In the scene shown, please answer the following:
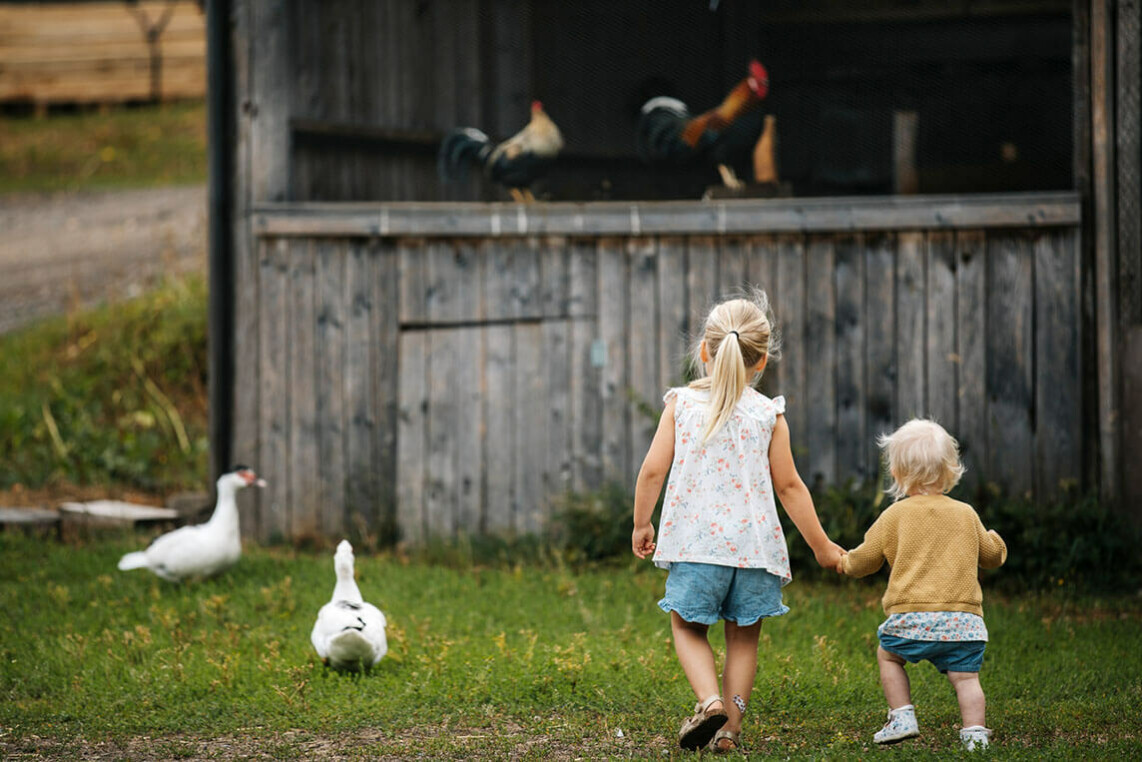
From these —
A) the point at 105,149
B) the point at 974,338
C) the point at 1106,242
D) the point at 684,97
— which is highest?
the point at 105,149

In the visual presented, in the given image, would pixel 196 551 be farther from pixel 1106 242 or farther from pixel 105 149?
pixel 105 149

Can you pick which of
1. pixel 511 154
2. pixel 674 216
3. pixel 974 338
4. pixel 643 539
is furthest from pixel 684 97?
pixel 643 539

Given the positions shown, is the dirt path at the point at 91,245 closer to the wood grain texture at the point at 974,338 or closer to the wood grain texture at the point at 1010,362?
the wood grain texture at the point at 974,338

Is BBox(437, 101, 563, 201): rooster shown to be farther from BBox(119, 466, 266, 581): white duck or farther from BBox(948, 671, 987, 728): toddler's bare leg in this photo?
BBox(948, 671, 987, 728): toddler's bare leg

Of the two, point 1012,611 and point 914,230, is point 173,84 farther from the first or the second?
point 1012,611

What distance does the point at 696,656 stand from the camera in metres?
3.70

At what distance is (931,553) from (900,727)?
1.79 ft

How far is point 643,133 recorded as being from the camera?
670 centimetres

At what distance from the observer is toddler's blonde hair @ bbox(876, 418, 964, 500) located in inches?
143

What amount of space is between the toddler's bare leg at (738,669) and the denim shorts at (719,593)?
0.22 ft

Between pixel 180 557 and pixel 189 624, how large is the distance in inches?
22.8

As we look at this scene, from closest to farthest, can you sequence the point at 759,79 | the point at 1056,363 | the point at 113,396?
the point at 1056,363 → the point at 759,79 → the point at 113,396

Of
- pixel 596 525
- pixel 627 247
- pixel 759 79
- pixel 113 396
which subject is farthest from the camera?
pixel 113 396

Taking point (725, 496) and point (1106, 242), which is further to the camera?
point (1106, 242)
